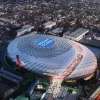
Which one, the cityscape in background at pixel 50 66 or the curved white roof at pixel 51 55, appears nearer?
the cityscape in background at pixel 50 66

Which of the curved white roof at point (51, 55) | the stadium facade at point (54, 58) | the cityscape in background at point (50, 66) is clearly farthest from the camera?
the curved white roof at point (51, 55)

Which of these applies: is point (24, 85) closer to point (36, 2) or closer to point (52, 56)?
point (52, 56)

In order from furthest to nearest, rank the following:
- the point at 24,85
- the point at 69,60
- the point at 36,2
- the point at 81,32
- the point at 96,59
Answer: the point at 36,2 < the point at 81,32 < the point at 96,59 < the point at 69,60 < the point at 24,85

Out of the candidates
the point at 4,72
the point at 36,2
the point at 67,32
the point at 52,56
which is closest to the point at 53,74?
the point at 52,56

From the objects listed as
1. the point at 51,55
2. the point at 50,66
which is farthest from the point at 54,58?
the point at 50,66

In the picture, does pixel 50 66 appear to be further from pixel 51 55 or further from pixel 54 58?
pixel 51 55

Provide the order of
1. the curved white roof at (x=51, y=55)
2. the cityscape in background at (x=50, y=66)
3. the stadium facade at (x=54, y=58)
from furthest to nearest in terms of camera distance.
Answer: the curved white roof at (x=51, y=55)
the stadium facade at (x=54, y=58)
the cityscape in background at (x=50, y=66)

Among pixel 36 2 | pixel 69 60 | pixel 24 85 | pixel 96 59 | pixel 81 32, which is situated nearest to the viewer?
pixel 24 85

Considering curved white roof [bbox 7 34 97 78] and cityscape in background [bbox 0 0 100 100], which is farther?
curved white roof [bbox 7 34 97 78]
